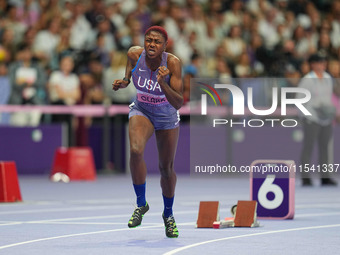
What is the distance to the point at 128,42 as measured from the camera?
19.6 metres

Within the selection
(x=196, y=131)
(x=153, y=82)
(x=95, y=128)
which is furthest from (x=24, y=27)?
(x=153, y=82)

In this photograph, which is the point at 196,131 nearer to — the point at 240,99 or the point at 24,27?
the point at 240,99

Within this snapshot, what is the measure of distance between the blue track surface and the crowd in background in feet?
9.91

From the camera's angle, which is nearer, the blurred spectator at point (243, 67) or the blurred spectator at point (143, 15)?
the blurred spectator at point (243, 67)

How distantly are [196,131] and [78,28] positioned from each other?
140 inches

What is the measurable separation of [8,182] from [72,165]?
16.6ft

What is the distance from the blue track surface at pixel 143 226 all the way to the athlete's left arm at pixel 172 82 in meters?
1.37

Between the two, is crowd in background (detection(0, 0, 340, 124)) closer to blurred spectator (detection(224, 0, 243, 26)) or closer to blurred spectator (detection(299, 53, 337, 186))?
blurred spectator (detection(224, 0, 243, 26))

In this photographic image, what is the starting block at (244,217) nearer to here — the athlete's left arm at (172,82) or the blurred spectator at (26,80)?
the athlete's left arm at (172,82)

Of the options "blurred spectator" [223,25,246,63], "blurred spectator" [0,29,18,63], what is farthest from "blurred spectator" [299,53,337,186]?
"blurred spectator" [0,29,18,63]

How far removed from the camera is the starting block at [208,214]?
9.95 m

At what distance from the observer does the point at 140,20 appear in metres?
21.2

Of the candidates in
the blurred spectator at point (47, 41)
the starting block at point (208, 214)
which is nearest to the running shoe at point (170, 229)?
the starting block at point (208, 214)

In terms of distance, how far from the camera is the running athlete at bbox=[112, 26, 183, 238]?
859 centimetres
